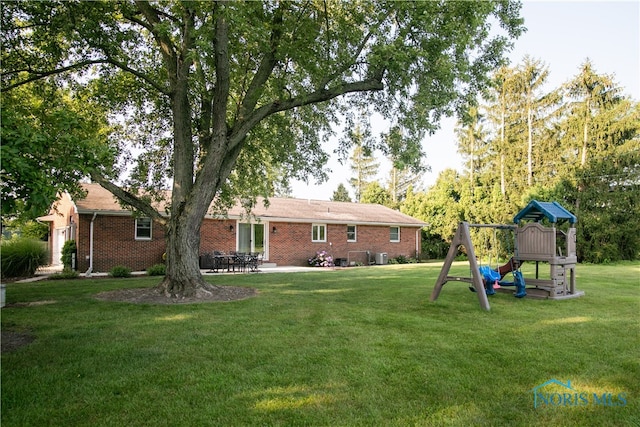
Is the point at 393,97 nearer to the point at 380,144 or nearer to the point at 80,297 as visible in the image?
the point at 380,144

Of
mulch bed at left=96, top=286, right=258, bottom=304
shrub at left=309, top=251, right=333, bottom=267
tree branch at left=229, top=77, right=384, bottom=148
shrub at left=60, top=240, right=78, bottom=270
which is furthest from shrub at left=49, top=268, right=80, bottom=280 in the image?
shrub at left=309, top=251, right=333, bottom=267

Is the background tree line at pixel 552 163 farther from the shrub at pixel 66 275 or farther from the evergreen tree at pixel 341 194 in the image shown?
the evergreen tree at pixel 341 194

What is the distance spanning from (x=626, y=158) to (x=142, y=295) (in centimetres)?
2698

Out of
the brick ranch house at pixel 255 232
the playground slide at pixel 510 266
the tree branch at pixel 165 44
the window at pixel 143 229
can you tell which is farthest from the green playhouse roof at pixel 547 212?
the window at pixel 143 229

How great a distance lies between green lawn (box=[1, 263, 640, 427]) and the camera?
354cm

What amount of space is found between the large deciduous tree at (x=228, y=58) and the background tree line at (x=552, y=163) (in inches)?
542

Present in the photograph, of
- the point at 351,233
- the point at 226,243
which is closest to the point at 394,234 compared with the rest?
the point at 351,233

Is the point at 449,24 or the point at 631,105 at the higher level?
the point at 631,105

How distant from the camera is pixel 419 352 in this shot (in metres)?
5.24

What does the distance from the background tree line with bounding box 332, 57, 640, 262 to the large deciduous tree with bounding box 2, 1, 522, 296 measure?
45.2 feet

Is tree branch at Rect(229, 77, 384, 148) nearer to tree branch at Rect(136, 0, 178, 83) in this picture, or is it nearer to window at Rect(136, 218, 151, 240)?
tree branch at Rect(136, 0, 178, 83)

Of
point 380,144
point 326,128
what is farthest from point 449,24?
point 326,128

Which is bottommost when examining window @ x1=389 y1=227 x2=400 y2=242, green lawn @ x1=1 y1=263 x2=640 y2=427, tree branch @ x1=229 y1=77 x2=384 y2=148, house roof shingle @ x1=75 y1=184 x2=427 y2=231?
green lawn @ x1=1 y1=263 x2=640 y2=427

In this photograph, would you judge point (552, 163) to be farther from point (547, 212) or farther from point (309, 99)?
point (309, 99)
